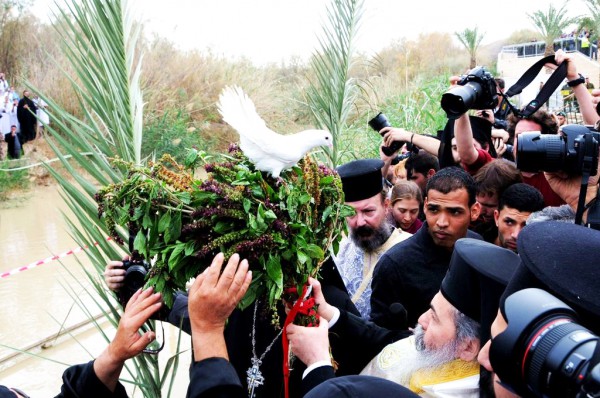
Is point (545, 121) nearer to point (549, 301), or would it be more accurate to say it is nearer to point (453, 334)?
point (453, 334)

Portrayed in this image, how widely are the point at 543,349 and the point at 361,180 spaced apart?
2119 mm

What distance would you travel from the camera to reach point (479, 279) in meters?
1.61

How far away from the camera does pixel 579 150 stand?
212cm

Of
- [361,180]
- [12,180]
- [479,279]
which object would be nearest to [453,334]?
[479,279]

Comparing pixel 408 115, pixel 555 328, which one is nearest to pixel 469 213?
pixel 555 328

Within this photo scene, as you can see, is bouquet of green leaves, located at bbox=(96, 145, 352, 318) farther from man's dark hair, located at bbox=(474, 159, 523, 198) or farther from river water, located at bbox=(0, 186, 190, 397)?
man's dark hair, located at bbox=(474, 159, 523, 198)

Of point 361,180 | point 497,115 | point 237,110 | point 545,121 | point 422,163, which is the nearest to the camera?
point 237,110

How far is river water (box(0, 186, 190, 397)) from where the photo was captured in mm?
4641

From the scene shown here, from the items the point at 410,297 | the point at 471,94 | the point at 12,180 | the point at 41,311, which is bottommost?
the point at 41,311

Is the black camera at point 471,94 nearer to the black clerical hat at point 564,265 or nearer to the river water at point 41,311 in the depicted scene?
the black clerical hat at point 564,265

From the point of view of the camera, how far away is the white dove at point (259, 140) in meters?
1.57

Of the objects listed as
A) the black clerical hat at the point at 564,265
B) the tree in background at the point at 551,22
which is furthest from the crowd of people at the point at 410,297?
the tree in background at the point at 551,22

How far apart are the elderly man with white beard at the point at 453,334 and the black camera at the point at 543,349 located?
52cm

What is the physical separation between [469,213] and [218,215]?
1.66 m
